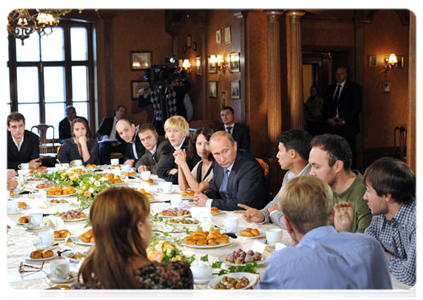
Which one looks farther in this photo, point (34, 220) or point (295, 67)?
point (295, 67)

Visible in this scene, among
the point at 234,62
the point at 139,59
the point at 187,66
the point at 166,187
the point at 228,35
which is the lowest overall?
the point at 166,187

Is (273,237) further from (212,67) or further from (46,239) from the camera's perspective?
(212,67)

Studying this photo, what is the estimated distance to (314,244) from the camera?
1832 millimetres

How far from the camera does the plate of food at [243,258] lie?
255 cm

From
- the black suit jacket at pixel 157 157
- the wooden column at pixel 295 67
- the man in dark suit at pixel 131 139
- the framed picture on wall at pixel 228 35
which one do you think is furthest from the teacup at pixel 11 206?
the framed picture on wall at pixel 228 35

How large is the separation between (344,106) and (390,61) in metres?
1.59

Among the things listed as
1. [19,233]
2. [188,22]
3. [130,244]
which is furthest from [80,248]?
[188,22]

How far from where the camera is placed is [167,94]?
11000mm

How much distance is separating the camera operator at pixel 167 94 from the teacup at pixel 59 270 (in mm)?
8552

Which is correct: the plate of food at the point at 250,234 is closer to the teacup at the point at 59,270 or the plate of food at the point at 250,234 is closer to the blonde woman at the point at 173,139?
the teacup at the point at 59,270

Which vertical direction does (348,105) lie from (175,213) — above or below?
above

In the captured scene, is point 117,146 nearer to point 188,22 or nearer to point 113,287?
point 188,22

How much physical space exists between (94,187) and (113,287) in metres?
2.40

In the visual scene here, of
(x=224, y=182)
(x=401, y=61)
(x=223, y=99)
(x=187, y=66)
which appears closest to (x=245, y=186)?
(x=224, y=182)
